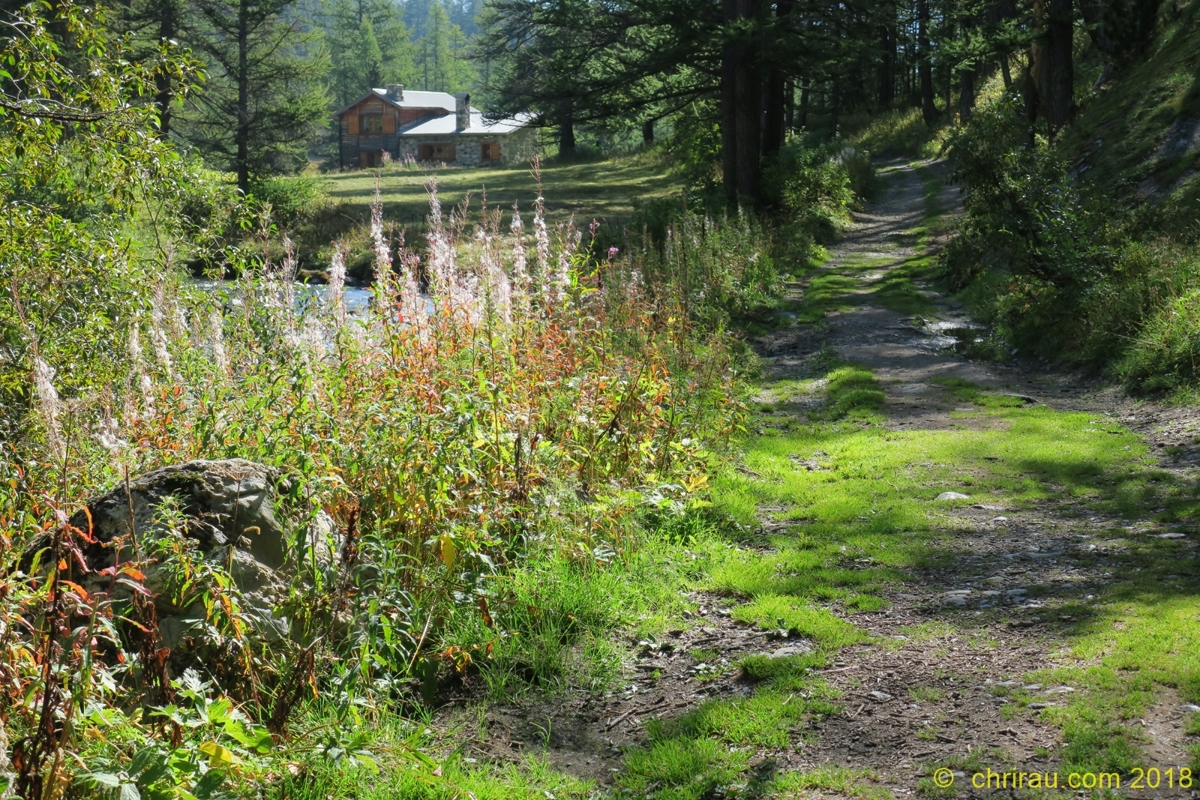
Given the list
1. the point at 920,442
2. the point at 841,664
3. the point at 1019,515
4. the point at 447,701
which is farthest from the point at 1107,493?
the point at 447,701

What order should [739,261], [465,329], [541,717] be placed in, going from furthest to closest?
[739,261] < [465,329] < [541,717]

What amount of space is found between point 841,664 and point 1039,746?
3.33 ft

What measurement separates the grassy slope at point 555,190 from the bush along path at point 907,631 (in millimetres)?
20776

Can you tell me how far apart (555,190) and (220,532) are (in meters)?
38.3

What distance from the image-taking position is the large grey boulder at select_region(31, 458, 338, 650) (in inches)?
146

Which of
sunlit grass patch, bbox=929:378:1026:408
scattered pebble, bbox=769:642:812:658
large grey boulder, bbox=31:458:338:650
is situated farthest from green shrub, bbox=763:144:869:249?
large grey boulder, bbox=31:458:338:650

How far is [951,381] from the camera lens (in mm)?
10250

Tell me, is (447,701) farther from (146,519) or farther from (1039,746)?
(1039,746)

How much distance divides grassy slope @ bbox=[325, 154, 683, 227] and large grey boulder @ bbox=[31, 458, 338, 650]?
24.0m

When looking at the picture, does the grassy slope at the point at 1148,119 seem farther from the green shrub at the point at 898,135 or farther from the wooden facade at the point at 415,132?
the wooden facade at the point at 415,132

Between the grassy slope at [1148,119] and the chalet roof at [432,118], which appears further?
the chalet roof at [432,118]

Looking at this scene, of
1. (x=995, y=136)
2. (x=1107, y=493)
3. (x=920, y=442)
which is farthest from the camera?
(x=995, y=136)

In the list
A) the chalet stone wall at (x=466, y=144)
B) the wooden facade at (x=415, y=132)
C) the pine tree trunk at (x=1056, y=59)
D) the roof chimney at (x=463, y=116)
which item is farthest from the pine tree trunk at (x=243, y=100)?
the roof chimney at (x=463, y=116)

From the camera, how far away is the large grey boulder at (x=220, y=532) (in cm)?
371
